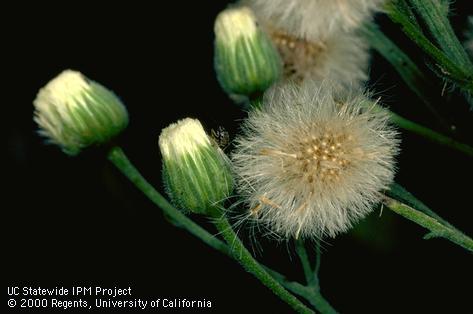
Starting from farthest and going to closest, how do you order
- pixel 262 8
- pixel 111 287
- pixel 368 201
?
pixel 111 287 < pixel 262 8 < pixel 368 201

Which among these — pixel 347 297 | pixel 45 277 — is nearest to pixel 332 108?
pixel 347 297

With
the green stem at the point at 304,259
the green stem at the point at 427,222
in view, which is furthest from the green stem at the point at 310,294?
the green stem at the point at 427,222

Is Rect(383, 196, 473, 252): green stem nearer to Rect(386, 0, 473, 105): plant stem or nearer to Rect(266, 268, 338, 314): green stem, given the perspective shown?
Rect(386, 0, 473, 105): plant stem

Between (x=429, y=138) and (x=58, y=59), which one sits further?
(x=58, y=59)

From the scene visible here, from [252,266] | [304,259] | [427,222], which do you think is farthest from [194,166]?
[427,222]

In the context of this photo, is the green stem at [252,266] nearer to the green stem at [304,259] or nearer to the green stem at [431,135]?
the green stem at [304,259]

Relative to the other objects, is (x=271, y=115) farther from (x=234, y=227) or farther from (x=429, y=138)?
(x=429, y=138)

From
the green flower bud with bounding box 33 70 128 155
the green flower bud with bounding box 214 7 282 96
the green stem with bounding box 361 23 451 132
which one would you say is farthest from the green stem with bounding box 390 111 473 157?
the green flower bud with bounding box 33 70 128 155
